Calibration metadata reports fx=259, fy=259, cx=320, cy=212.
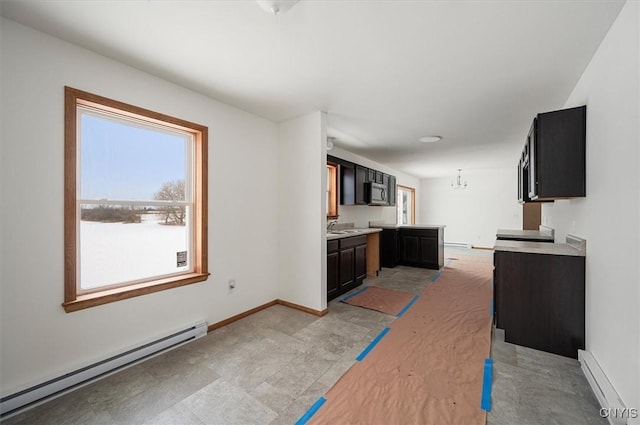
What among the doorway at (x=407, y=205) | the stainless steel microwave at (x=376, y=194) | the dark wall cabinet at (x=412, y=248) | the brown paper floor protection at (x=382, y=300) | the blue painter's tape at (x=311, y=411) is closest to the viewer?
the blue painter's tape at (x=311, y=411)

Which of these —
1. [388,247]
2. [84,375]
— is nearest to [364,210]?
[388,247]

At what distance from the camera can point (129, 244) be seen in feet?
7.65

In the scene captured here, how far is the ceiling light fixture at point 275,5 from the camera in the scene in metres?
1.49

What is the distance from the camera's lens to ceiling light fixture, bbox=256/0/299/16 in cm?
149

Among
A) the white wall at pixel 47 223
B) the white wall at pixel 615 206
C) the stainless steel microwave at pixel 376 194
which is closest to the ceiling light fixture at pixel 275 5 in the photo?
the white wall at pixel 47 223

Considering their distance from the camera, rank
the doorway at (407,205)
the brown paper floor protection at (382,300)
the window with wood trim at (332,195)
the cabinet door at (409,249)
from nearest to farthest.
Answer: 1. the brown paper floor protection at (382,300)
2. the window with wood trim at (332,195)
3. the cabinet door at (409,249)
4. the doorway at (407,205)

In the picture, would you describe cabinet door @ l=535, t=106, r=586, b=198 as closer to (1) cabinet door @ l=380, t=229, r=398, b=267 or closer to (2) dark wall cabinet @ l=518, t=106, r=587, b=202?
(2) dark wall cabinet @ l=518, t=106, r=587, b=202

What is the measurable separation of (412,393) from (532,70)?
2.88 meters

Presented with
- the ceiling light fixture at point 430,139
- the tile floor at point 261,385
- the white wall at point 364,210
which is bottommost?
the tile floor at point 261,385

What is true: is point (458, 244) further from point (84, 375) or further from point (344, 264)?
point (84, 375)

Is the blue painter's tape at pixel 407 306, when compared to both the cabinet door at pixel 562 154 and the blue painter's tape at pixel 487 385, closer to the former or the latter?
the blue painter's tape at pixel 487 385

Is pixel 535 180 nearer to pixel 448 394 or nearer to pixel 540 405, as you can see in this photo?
pixel 540 405

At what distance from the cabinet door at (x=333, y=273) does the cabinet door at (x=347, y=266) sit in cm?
11

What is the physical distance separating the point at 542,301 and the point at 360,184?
3.42 meters
